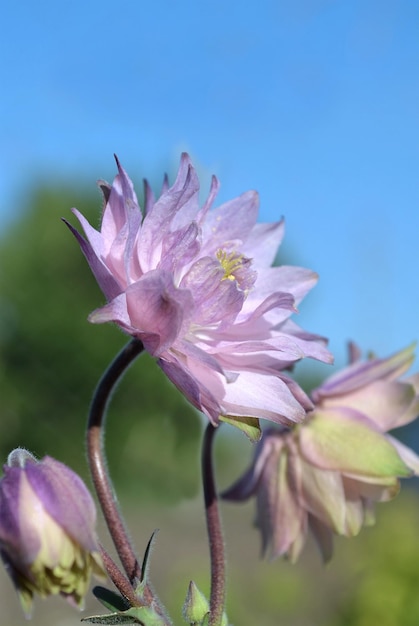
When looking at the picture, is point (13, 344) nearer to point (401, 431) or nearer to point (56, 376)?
point (56, 376)

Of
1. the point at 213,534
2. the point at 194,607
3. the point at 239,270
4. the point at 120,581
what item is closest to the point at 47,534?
the point at 120,581

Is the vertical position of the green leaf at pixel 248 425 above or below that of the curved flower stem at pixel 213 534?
above

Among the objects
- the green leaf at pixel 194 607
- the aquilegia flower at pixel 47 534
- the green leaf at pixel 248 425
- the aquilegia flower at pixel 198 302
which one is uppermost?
the aquilegia flower at pixel 198 302

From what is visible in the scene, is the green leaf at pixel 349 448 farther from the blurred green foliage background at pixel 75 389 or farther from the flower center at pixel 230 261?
the blurred green foliage background at pixel 75 389

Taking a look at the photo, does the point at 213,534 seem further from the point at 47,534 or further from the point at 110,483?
the point at 47,534

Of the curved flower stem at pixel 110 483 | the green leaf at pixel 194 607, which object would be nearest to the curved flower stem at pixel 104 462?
the curved flower stem at pixel 110 483

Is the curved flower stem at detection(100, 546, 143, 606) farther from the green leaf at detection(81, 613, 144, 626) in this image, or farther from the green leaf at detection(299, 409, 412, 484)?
the green leaf at detection(299, 409, 412, 484)

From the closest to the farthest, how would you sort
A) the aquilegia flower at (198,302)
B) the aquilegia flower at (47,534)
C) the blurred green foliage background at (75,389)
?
the aquilegia flower at (47,534) < the aquilegia flower at (198,302) < the blurred green foliage background at (75,389)
